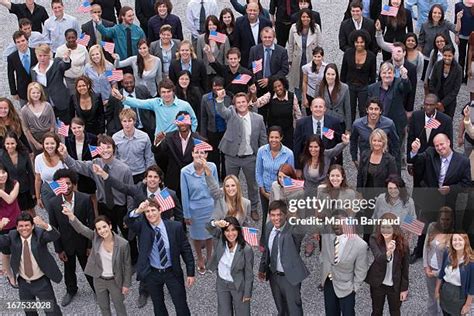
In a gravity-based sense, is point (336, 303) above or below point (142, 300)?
above

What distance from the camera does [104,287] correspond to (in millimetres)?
8422

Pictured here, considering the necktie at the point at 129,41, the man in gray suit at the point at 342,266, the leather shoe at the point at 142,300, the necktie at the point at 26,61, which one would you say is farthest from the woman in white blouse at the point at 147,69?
the man in gray suit at the point at 342,266

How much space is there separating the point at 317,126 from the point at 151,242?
2.97 metres

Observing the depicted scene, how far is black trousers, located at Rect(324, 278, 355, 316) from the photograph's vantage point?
8196mm

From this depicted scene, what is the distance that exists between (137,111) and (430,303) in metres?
4.94

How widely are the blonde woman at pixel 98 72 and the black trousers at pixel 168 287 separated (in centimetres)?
375

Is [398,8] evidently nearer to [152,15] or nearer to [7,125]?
[152,15]

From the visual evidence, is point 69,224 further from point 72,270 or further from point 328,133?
point 328,133

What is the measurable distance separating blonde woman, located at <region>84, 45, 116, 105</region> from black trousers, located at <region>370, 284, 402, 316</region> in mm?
5082

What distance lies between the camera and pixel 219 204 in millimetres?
8828

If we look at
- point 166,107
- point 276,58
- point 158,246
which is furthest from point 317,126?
point 158,246

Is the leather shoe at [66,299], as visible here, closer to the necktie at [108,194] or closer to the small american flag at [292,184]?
the necktie at [108,194]

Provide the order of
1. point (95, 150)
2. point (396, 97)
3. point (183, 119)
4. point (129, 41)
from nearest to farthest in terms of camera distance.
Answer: point (95, 150) < point (183, 119) < point (396, 97) < point (129, 41)

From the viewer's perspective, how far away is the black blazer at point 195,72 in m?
11.4
